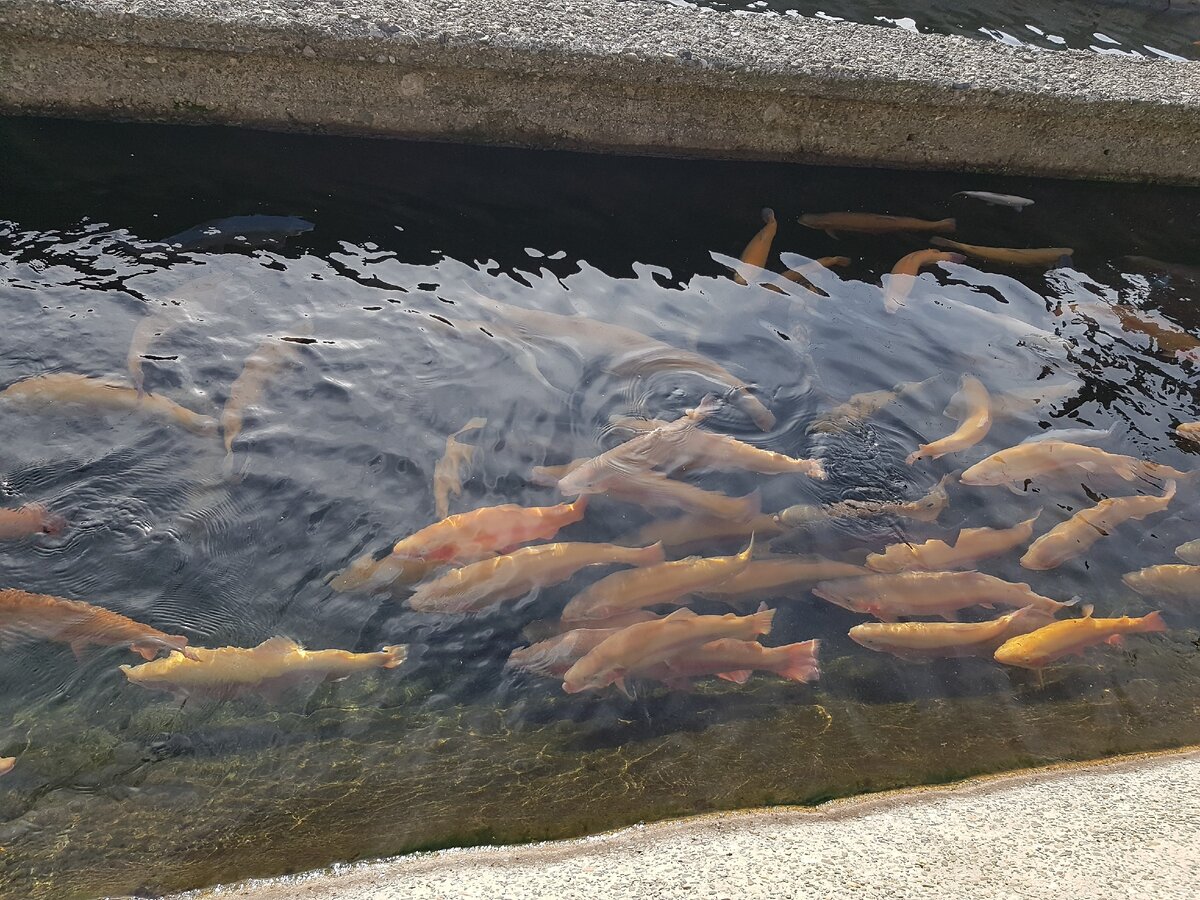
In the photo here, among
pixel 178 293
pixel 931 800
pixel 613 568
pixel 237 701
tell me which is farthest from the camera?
pixel 178 293

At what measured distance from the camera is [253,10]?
578cm

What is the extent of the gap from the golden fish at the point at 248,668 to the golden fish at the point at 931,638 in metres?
2.09

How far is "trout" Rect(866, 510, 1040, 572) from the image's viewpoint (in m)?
4.19

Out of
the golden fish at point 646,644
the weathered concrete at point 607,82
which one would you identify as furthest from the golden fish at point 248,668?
the weathered concrete at point 607,82

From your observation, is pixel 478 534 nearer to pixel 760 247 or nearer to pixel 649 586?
pixel 649 586

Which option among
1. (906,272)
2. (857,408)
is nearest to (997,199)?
(906,272)

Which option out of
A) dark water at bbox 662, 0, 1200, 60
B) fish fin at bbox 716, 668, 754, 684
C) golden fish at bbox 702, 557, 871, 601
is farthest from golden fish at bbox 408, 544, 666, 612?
dark water at bbox 662, 0, 1200, 60

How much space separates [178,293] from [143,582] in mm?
2022

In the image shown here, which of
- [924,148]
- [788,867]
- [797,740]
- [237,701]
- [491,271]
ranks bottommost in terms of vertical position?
[237,701]

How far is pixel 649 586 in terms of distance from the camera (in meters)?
3.87

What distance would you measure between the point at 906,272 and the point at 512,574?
12.4ft

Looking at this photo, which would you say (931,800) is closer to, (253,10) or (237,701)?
(237,701)

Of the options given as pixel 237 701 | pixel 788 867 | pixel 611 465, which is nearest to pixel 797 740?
pixel 788 867

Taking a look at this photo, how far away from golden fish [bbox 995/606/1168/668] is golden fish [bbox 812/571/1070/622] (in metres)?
0.21
